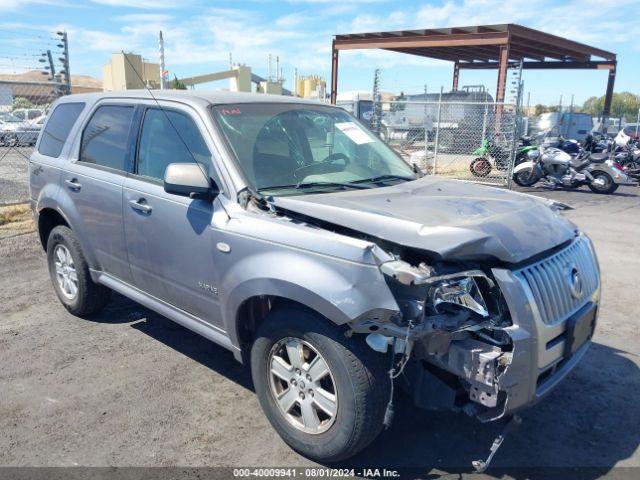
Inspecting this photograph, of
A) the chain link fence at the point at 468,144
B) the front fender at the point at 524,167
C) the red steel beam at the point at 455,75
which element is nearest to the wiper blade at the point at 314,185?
the chain link fence at the point at 468,144

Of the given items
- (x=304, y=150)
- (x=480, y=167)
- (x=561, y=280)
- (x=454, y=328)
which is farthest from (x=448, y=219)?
(x=480, y=167)

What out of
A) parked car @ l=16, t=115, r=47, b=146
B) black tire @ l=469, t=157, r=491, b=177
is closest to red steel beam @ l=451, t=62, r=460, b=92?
black tire @ l=469, t=157, r=491, b=177

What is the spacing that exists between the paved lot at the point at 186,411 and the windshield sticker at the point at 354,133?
201 cm

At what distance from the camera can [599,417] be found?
Result: 141 inches

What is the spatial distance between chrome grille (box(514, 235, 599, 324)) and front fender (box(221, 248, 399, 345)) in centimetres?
73

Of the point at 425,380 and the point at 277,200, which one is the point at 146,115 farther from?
the point at 425,380

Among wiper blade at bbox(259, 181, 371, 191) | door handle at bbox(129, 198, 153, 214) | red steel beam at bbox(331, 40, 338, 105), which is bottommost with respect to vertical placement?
door handle at bbox(129, 198, 153, 214)

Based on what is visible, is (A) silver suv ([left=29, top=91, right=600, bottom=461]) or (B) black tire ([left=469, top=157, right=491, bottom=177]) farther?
(B) black tire ([left=469, top=157, right=491, bottom=177])

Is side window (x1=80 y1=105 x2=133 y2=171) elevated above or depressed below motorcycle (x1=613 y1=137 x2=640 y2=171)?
above

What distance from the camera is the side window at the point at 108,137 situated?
427cm

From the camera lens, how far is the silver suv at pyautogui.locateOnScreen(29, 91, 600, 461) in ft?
8.64

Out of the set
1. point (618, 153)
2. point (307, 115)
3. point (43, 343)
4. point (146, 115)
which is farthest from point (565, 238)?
point (618, 153)

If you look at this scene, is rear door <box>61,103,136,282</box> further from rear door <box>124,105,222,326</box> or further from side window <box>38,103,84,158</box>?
side window <box>38,103,84,158</box>

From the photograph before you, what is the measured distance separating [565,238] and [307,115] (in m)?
2.09
